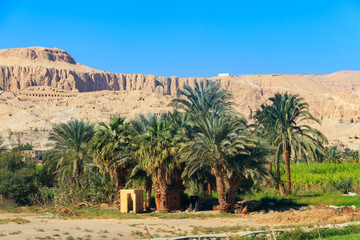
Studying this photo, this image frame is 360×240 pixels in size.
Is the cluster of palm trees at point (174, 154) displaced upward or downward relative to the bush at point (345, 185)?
upward

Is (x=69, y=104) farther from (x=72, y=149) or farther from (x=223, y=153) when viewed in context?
(x=223, y=153)

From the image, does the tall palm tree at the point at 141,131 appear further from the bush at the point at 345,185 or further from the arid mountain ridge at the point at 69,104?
the arid mountain ridge at the point at 69,104

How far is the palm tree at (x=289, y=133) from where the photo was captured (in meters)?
28.1

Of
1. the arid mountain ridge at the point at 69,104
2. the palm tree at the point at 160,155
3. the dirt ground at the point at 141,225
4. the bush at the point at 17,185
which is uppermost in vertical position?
the arid mountain ridge at the point at 69,104

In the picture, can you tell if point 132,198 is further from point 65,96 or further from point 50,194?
point 65,96

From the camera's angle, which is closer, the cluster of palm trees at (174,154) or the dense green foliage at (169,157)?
the cluster of palm trees at (174,154)

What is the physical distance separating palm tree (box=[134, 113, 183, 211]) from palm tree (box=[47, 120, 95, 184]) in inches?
243

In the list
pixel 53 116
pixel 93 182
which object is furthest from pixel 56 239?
pixel 53 116

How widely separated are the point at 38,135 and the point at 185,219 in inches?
3678

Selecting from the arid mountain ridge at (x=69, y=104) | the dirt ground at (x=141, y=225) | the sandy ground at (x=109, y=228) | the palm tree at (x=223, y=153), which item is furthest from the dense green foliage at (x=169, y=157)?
the arid mountain ridge at (x=69, y=104)

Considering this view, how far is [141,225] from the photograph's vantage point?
17.4 metres

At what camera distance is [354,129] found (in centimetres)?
14938

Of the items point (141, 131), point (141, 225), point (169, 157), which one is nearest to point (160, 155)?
point (169, 157)

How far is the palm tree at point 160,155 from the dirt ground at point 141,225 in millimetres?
3029
